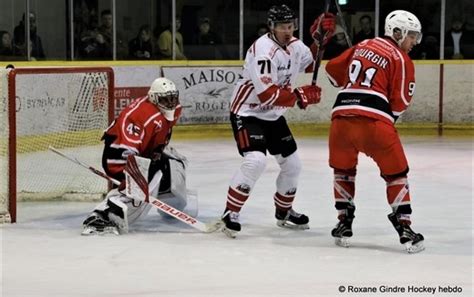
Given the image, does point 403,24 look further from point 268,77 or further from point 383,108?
point 268,77

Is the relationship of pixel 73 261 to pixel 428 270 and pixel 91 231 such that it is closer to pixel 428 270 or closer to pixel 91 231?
pixel 91 231

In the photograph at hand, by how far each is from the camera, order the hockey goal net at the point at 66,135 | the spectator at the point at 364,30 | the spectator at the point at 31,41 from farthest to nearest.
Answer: the spectator at the point at 364,30 → the spectator at the point at 31,41 → the hockey goal net at the point at 66,135

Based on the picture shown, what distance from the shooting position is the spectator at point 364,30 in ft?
33.3

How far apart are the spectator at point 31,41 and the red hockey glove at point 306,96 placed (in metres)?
5.68

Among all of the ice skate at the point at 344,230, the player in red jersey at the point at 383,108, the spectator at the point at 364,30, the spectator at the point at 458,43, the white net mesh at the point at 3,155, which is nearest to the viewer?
the player in red jersey at the point at 383,108

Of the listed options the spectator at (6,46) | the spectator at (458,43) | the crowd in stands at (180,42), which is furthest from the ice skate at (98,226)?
the spectator at (458,43)

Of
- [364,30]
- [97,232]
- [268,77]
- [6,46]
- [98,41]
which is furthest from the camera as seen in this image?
[364,30]

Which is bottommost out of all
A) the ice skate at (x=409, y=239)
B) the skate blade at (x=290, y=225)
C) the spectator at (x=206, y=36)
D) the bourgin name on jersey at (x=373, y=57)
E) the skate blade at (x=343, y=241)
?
the skate blade at (x=290, y=225)

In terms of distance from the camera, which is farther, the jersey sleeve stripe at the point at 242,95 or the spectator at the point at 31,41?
the spectator at the point at 31,41

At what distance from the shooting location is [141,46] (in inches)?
398

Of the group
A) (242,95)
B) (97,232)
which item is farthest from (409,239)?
(97,232)

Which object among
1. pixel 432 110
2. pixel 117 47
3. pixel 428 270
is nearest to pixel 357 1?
pixel 432 110

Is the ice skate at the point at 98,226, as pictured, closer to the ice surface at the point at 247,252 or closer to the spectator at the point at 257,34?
the ice surface at the point at 247,252

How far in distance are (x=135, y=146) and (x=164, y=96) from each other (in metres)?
0.28
